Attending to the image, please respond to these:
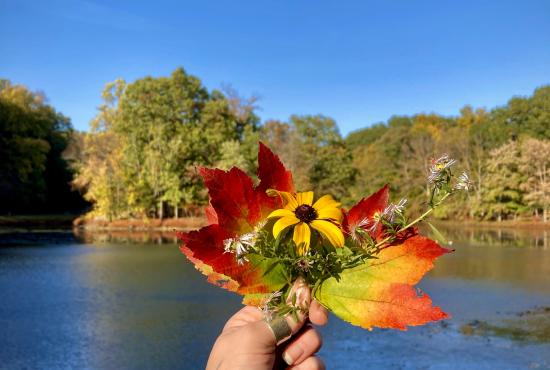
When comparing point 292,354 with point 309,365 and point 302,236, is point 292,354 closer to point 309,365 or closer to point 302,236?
point 309,365

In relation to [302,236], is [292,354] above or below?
below

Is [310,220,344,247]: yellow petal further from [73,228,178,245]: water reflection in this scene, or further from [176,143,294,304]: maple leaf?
[73,228,178,245]: water reflection

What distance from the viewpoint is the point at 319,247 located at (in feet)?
3.17

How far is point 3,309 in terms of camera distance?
9594 mm

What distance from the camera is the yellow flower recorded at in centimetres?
93

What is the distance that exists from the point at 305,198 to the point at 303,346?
28 centimetres

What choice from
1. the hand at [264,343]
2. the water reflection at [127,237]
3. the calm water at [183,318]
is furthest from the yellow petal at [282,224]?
the water reflection at [127,237]

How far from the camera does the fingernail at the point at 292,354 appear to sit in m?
1.03

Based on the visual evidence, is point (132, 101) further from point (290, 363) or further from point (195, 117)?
point (290, 363)

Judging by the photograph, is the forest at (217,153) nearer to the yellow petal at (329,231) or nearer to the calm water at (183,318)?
the calm water at (183,318)

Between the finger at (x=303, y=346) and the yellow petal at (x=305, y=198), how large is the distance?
0.24 metres

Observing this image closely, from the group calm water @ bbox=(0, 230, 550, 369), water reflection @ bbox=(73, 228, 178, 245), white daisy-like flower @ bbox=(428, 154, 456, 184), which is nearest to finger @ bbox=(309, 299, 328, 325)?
white daisy-like flower @ bbox=(428, 154, 456, 184)

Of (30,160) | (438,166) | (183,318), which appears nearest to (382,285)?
(438,166)

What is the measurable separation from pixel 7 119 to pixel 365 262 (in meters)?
35.6
